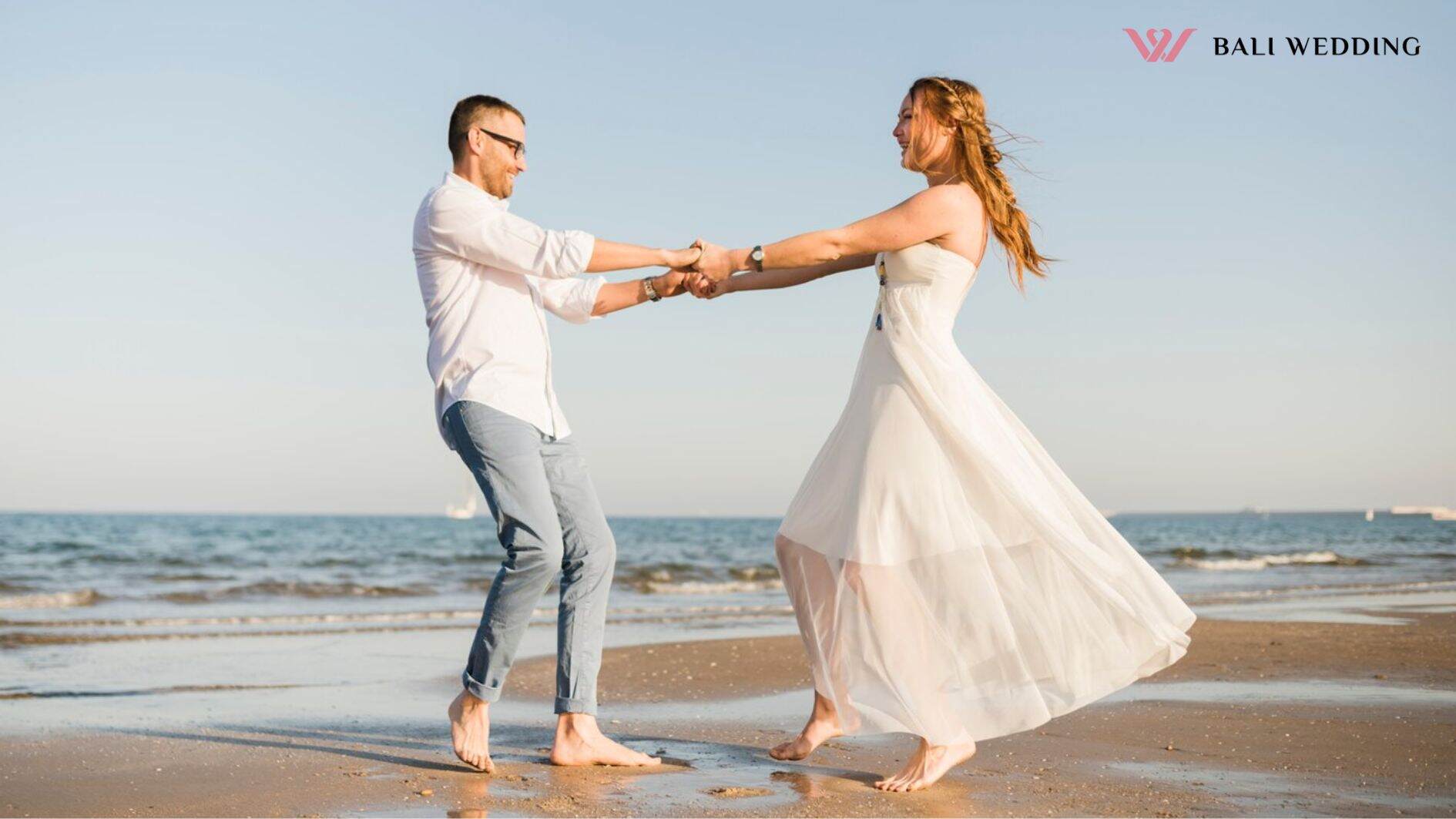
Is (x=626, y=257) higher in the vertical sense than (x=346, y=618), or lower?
higher

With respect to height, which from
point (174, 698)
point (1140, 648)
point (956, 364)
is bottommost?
point (174, 698)

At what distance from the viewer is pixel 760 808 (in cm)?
366

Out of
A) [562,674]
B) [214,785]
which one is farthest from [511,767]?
[214,785]

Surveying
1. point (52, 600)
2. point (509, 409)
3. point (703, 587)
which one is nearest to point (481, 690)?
point (509, 409)

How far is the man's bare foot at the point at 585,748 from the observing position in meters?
4.40

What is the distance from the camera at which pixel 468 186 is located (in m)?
4.46

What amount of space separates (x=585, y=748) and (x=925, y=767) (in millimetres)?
1214

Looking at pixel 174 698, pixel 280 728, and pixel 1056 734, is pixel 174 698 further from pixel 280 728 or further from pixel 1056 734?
pixel 1056 734

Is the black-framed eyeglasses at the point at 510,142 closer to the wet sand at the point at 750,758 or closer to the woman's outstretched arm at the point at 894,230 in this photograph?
the woman's outstretched arm at the point at 894,230

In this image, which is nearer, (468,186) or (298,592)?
(468,186)

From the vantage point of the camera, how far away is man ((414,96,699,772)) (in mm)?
4254

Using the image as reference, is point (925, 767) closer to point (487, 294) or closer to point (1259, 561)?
point (487, 294)

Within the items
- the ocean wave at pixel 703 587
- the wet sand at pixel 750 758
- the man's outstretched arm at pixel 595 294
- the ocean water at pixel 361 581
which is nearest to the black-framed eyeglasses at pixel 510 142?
the man's outstretched arm at pixel 595 294

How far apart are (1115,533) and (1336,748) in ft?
4.74
